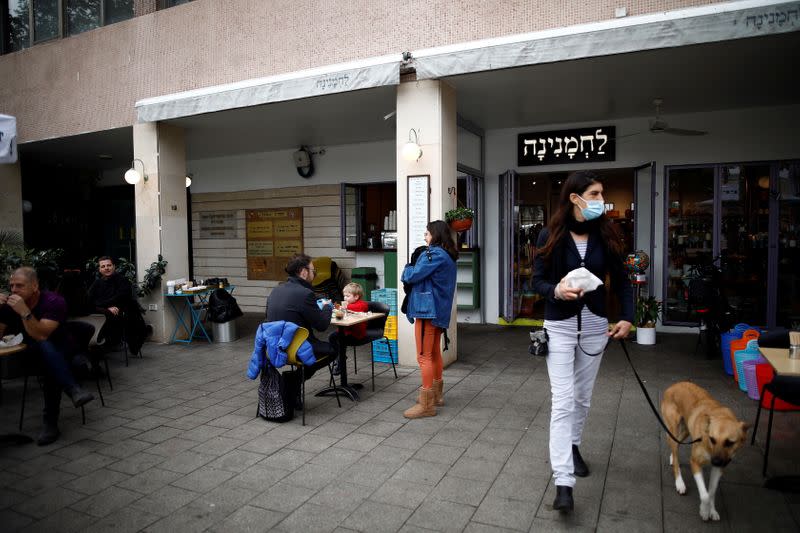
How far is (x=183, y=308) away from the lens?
8.52 meters

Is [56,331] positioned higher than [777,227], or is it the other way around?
[777,227]

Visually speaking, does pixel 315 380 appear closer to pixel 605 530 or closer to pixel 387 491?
pixel 387 491

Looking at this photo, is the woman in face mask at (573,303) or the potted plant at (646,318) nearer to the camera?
the woman in face mask at (573,303)

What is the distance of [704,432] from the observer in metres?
2.86

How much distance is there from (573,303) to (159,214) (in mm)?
7092

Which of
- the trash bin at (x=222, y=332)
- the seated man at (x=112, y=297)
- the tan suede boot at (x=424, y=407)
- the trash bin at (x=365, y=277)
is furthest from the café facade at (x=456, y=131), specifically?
the tan suede boot at (x=424, y=407)

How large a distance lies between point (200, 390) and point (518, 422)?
3.30 meters

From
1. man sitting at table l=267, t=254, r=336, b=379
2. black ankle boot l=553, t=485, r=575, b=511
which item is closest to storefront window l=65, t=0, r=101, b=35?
man sitting at table l=267, t=254, r=336, b=379

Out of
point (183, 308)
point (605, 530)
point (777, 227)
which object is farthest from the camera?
point (183, 308)

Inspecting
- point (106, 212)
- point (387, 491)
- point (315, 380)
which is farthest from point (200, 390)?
point (106, 212)

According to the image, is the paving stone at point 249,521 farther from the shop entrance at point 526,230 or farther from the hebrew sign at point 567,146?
the hebrew sign at point 567,146

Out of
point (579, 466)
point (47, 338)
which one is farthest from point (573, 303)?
point (47, 338)

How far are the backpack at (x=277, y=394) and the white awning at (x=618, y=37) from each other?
143 inches

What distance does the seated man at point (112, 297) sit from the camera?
21.9ft
